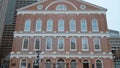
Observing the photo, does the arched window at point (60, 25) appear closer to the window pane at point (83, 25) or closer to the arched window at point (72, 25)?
the arched window at point (72, 25)

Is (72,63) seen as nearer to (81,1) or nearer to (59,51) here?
(59,51)

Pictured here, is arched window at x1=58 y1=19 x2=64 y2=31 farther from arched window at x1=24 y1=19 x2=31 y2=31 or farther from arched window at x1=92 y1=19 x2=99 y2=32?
arched window at x1=92 y1=19 x2=99 y2=32

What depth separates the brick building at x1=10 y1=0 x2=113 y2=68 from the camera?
33.5 metres

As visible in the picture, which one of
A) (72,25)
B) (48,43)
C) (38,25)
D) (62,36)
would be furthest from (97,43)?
(38,25)

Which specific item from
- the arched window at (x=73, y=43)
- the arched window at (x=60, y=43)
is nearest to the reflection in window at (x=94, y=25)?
the arched window at (x=73, y=43)

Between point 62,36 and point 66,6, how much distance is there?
19.0ft

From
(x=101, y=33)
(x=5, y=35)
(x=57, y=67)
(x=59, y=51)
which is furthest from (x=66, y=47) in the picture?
(x=5, y=35)

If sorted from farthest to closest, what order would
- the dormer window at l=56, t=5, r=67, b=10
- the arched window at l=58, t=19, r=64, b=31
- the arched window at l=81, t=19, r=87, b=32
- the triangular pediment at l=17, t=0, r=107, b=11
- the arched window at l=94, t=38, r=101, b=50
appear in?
the dormer window at l=56, t=5, r=67, b=10, the triangular pediment at l=17, t=0, r=107, b=11, the arched window at l=58, t=19, r=64, b=31, the arched window at l=81, t=19, r=87, b=32, the arched window at l=94, t=38, r=101, b=50

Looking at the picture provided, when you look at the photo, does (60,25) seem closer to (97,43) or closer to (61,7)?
(61,7)

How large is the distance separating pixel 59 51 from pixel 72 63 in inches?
114

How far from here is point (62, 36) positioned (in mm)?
34844

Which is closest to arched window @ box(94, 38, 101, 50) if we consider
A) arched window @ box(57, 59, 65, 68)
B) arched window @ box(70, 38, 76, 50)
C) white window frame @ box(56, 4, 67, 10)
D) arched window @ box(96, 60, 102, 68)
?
arched window @ box(96, 60, 102, 68)

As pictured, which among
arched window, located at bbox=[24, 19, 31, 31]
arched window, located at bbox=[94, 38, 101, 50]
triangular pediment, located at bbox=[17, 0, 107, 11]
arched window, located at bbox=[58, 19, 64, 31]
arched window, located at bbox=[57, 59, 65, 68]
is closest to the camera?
arched window, located at bbox=[57, 59, 65, 68]

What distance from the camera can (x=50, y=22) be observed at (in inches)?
1421
